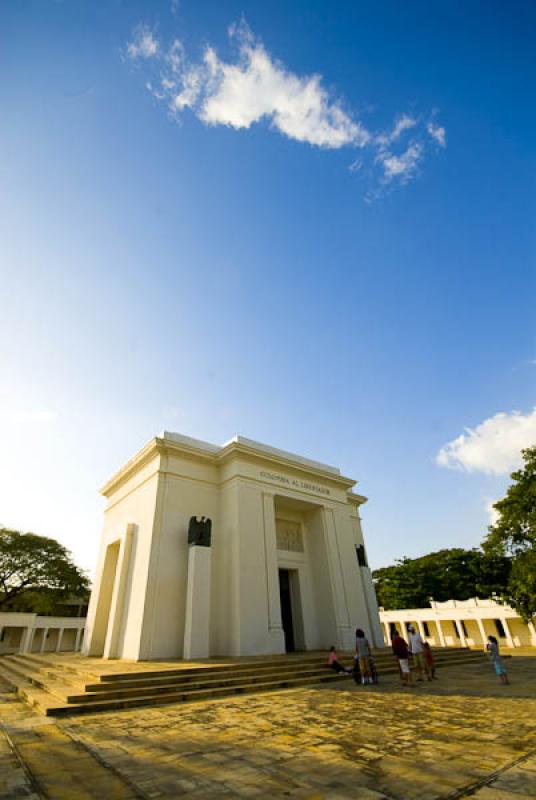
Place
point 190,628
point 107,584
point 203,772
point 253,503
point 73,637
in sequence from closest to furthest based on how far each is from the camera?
point 203,772
point 190,628
point 253,503
point 107,584
point 73,637

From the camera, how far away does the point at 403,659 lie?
8828mm

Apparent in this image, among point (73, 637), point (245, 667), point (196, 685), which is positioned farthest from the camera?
point (73, 637)

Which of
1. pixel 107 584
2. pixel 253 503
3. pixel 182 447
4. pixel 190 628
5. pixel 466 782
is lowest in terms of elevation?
pixel 466 782

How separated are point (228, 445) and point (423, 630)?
103ft

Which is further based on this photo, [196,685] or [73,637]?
[73,637]

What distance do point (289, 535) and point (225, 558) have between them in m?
4.20

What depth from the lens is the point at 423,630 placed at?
3550 cm

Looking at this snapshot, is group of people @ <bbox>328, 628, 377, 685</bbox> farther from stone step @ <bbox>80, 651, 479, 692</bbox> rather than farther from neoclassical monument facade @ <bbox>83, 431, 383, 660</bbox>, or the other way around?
neoclassical monument facade @ <bbox>83, 431, 383, 660</bbox>

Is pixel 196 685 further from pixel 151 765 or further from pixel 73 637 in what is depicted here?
pixel 73 637

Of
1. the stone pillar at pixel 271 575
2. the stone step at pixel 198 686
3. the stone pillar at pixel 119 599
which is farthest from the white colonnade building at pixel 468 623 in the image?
the stone pillar at pixel 119 599

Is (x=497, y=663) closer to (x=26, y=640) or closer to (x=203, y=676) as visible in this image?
(x=203, y=676)

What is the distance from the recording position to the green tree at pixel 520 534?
19594 mm

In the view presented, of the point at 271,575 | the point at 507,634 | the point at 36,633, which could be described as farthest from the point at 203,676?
the point at 507,634

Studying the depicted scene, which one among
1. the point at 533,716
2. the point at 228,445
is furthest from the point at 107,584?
the point at 533,716
